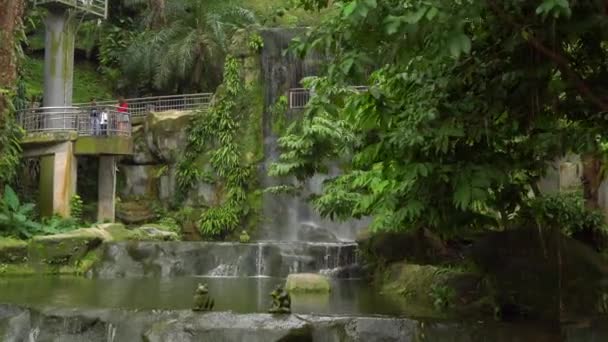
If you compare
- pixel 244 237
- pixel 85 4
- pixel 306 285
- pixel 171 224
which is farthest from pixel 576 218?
pixel 85 4

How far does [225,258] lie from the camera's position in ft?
58.3

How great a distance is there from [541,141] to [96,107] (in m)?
18.1

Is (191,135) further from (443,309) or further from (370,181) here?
(443,309)

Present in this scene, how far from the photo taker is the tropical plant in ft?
92.3

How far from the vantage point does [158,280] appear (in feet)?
52.7

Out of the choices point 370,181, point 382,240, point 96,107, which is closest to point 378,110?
point 370,181

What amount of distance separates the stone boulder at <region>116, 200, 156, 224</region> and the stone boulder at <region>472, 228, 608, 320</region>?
Answer: 15526mm

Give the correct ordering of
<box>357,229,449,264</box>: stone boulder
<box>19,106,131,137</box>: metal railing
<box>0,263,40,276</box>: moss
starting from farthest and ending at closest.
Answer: <box>19,106,131,137</box>: metal railing
<box>0,263,40,276</box>: moss
<box>357,229,449,264</box>: stone boulder

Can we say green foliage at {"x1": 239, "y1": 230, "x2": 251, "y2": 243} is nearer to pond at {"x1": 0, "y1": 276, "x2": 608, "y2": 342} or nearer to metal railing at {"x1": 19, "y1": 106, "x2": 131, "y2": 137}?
metal railing at {"x1": 19, "y1": 106, "x2": 131, "y2": 137}

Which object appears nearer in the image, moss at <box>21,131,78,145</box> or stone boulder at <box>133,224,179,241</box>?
stone boulder at <box>133,224,179,241</box>

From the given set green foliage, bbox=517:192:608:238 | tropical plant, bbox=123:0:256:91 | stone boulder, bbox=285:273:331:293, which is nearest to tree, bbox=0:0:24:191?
tropical plant, bbox=123:0:256:91

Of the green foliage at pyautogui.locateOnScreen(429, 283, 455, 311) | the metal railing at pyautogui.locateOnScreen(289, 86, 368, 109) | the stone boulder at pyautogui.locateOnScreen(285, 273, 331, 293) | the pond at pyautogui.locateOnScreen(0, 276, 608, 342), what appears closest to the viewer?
the pond at pyautogui.locateOnScreen(0, 276, 608, 342)

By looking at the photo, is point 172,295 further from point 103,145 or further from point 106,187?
point 106,187

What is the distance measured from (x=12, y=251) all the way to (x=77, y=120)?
20.9ft
